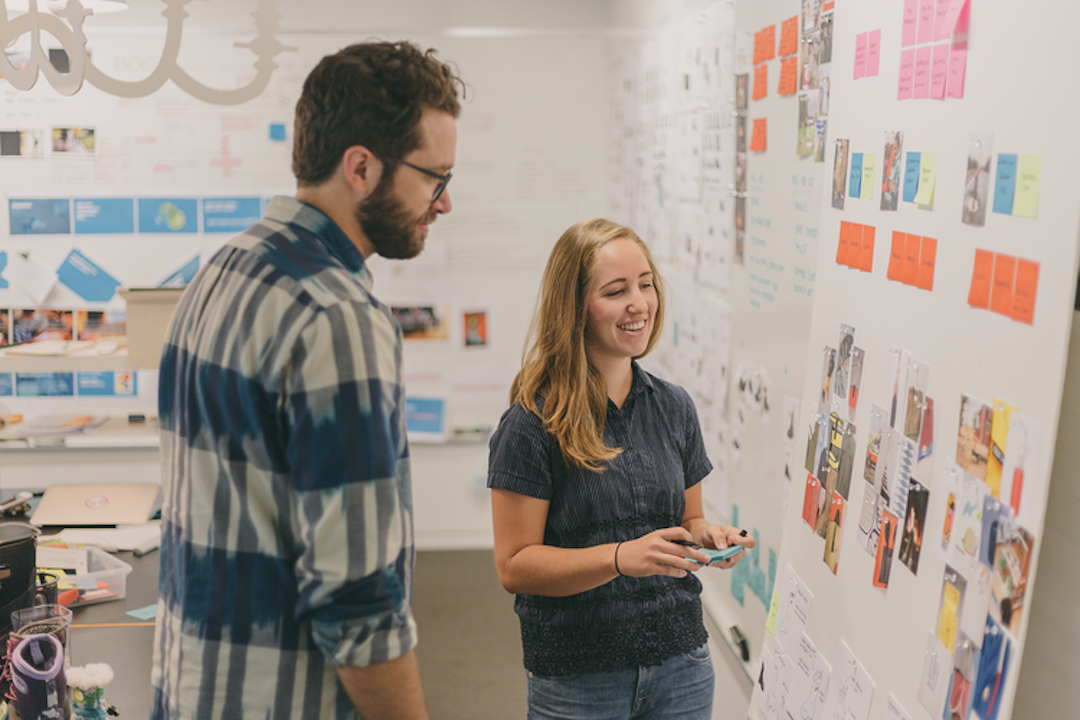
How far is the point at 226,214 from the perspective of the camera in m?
4.42

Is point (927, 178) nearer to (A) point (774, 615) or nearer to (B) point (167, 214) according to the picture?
(A) point (774, 615)

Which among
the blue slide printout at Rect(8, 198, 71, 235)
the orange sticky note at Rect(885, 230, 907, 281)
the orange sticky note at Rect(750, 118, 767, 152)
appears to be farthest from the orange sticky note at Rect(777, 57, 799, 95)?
the blue slide printout at Rect(8, 198, 71, 235)

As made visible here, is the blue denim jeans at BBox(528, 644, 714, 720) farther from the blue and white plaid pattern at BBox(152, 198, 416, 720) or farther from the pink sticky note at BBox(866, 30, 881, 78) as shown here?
the pink sticky note at BBox(866, 30, 881, 78)

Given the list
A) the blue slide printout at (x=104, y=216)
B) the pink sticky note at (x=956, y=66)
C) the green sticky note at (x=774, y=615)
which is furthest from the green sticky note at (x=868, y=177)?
the blue slide printout at (x=104, y=216)

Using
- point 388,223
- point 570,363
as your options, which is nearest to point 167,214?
point 570,363

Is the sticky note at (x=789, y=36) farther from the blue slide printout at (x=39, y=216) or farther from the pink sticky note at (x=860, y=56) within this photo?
the blue slide printout at (x=39, y=216)

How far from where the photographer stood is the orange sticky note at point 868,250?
1373 mm

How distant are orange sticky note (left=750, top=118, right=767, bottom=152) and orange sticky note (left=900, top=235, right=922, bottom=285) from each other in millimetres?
A: 1002

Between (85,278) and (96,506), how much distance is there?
1.69 m

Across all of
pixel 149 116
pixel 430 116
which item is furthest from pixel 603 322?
pixel 149 116

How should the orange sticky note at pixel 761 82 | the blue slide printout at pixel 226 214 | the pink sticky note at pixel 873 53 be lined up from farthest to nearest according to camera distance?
the blue slide printout at pixel 226 214
the orange sticky note at pixel 761 82
the pink sticky note at pixel 873 53

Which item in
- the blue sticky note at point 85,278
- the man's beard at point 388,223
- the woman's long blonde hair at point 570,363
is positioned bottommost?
the blue sticky note at point 85,278

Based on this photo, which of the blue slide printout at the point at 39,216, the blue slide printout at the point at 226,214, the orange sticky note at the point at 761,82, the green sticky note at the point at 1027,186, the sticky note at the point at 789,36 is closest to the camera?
the green sticky note at the point at 1027,186

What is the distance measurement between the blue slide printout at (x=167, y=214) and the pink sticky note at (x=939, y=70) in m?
3.86
